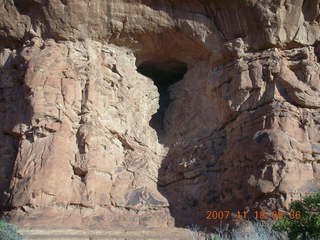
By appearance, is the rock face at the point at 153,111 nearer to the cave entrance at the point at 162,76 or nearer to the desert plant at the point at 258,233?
the cave entrance at the point at 162,76

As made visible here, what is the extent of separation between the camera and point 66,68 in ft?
37.1

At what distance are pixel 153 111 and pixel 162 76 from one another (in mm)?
1618

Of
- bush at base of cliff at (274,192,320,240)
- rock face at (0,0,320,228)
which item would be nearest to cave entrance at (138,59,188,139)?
rock face at (0,0,320,228)

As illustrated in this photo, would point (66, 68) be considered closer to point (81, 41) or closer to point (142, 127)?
point (81, 41)

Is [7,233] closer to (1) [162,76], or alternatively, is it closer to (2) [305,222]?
(2) [305,222]

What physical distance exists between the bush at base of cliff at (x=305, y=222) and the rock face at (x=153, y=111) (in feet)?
8.44

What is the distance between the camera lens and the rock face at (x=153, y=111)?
9.98 m

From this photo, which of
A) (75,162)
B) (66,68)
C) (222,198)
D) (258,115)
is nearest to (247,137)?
(258,115)

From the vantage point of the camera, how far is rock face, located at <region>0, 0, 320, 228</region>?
9977mm

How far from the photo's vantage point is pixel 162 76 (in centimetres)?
1389
